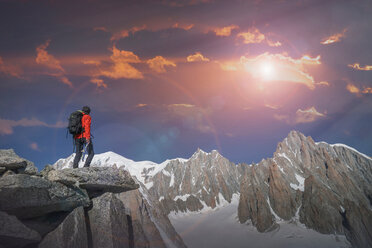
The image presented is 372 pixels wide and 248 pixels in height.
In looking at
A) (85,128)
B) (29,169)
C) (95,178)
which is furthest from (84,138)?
(29,169)

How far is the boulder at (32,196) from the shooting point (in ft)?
26.5

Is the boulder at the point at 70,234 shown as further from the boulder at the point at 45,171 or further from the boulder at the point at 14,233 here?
the boulder at the point at 45,171

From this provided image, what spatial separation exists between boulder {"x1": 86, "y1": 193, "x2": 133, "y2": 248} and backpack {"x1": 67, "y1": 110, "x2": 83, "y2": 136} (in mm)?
3890

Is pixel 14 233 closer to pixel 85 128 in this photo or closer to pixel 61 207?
pixel 61 207

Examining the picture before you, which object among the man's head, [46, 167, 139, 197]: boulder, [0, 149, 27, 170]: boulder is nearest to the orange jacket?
the man's head

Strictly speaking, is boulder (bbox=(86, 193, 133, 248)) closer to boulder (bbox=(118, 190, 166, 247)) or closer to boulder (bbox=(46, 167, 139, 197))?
boulder (bbox=(46, 167, 139, 197))

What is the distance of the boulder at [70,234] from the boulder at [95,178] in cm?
131

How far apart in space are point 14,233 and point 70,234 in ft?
6.69

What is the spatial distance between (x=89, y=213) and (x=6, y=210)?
3.56 m

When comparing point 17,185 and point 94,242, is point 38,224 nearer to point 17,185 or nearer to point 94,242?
point 17,185

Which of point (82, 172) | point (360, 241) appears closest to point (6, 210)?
point (82, 172)

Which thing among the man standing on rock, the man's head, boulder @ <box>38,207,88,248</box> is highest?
the man's head

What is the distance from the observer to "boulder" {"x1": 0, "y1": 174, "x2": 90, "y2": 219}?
8.08 m

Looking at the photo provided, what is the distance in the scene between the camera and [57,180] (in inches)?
389
